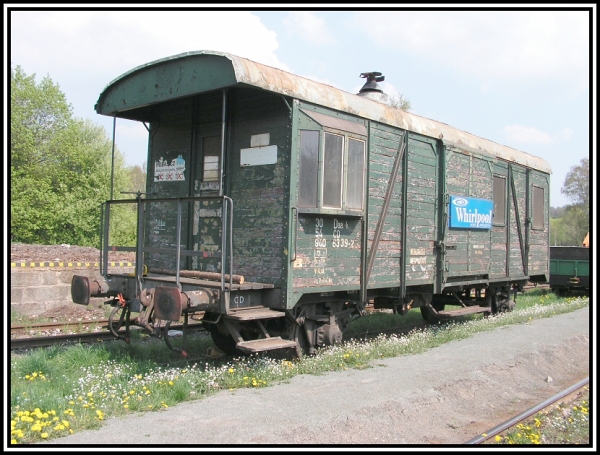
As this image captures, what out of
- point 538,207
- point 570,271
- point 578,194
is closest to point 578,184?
point 578,194

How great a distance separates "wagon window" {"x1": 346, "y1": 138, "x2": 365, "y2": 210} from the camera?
7.61m

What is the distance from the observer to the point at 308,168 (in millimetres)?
7008

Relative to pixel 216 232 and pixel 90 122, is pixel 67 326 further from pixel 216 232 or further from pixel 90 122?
pixel 90 122

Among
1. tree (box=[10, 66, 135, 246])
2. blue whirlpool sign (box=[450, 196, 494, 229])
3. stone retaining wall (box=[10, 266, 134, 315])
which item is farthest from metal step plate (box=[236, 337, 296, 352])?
tree (box=[10, 66, 135, 246])

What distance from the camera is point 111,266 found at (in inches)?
551

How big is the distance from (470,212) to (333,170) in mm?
4341

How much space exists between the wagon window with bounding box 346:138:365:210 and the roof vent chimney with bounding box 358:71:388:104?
2.04 m

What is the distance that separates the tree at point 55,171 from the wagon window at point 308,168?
22.0 metres

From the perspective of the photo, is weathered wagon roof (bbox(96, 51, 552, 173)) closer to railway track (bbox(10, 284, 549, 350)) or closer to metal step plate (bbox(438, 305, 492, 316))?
railway track (bbox(10, 284, 549, 350))

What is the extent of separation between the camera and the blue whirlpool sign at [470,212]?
10031 mm

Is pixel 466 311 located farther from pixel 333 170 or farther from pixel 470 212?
pixel 333 170

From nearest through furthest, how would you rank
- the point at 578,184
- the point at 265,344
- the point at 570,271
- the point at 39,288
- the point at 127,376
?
the point at 127,376 → the point at 265,344 → the point at 39,288 → the point at 570,271 → the point at 578,184

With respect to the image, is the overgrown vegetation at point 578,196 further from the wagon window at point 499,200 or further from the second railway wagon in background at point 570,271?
the wagon window at point 499,200

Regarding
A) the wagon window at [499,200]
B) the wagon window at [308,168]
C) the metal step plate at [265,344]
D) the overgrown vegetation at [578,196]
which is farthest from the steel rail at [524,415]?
the overgrown vegetation at [578,196]
